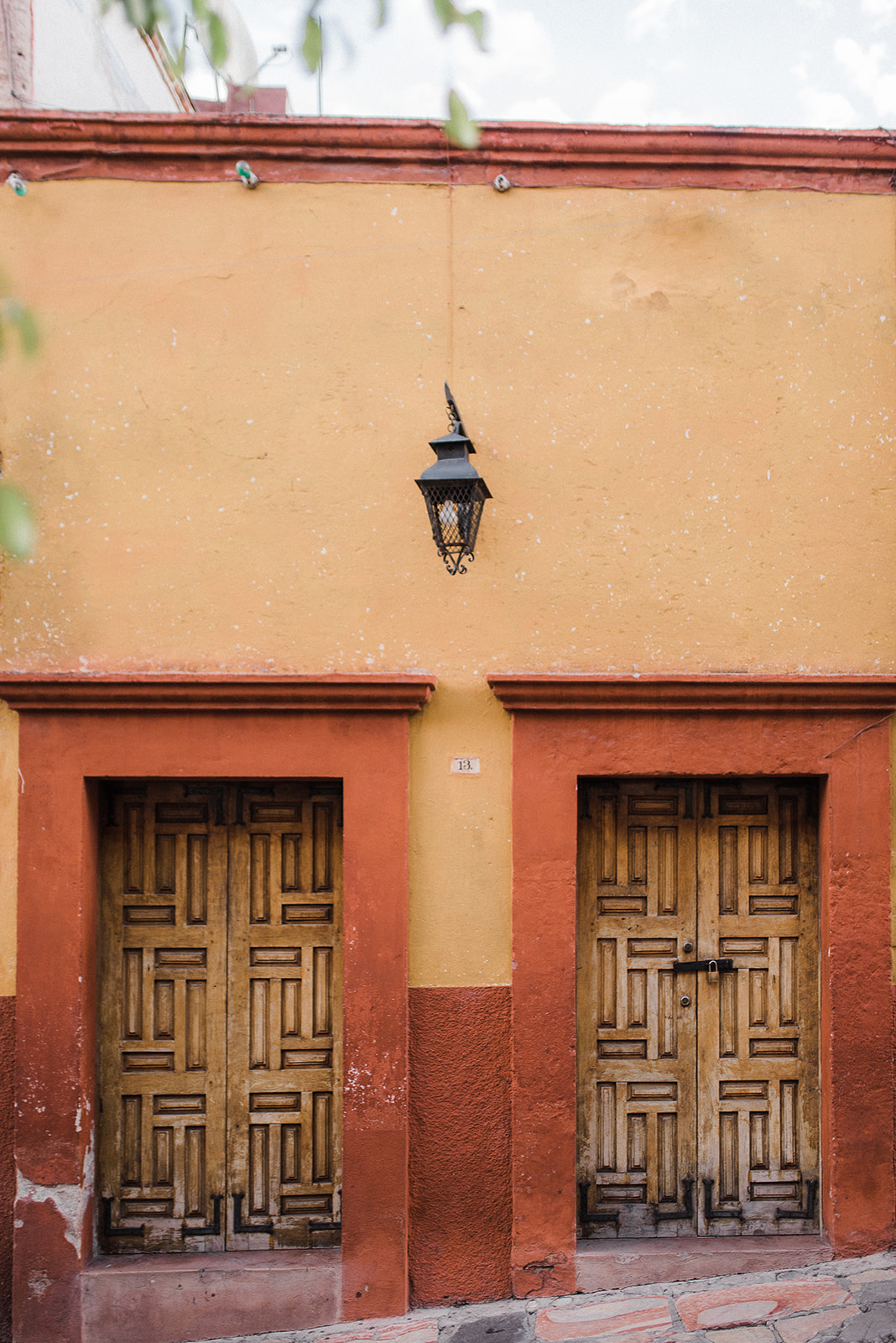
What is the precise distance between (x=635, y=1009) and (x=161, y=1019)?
2.15m

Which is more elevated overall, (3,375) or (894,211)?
(894,211)

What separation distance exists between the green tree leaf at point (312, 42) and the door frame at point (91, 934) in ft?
7.49

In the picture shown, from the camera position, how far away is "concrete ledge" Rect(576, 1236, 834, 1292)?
3.81 metres

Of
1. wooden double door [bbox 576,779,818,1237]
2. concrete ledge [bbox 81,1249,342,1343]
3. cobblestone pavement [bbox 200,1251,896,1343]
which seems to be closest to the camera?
cobblestone pavement [bbox 200,1251,896,1343]

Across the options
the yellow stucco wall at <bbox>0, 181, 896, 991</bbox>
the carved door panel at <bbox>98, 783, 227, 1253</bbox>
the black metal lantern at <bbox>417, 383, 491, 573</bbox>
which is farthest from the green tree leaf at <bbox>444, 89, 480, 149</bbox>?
the carved door panel at <bbox>98, 783, 227, 1253</bbox>

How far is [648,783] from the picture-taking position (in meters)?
4.11

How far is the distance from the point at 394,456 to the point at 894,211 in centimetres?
253

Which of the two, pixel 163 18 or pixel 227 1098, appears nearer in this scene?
pixel 163 18

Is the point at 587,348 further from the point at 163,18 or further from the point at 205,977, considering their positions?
the point at 205,977

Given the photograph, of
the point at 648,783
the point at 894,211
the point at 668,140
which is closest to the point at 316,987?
the point at 648,783

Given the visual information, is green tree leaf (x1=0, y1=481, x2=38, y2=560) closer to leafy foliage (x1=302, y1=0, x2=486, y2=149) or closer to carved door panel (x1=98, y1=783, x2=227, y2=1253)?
→ leafy foliage (x1=302, y1=0, x2=486, y2=149)

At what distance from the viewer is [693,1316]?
3564 millimetres

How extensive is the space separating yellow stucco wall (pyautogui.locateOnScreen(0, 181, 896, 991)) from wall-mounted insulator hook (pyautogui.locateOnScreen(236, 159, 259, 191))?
0.04 metres

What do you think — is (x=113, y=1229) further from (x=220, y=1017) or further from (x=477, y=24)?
(x=477, y=24)
